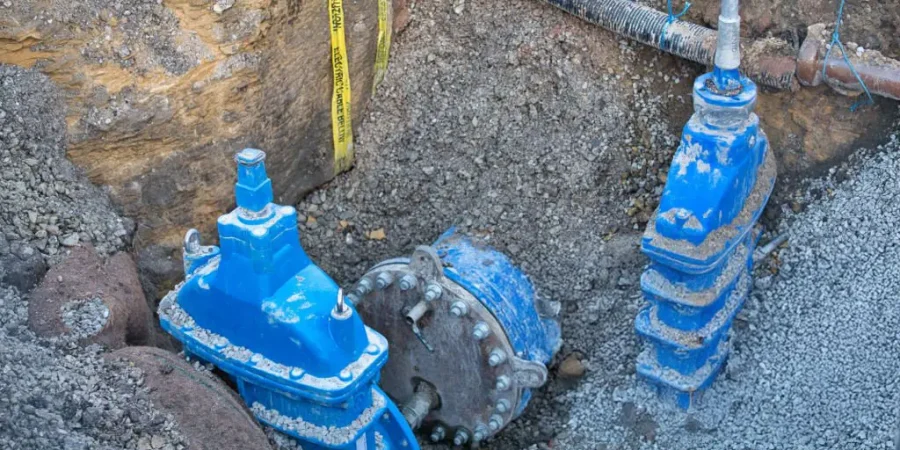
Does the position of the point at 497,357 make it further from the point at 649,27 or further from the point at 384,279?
the point at 649,27

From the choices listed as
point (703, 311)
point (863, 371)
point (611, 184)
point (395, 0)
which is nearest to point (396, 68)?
point (395, 0)

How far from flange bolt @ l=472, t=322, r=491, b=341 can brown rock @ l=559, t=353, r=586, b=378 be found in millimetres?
550

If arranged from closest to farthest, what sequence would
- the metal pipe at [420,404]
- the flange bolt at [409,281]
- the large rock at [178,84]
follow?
the large rock at [178,84], the flange bolt at [409,281], the metal pipe at [420,404]

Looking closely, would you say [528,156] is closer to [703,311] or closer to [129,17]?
[703,311]

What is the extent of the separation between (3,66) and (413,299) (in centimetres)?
150

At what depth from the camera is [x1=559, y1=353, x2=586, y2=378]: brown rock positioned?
3.81m

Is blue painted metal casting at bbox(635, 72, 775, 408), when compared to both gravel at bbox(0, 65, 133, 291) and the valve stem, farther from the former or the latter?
gravel at bbox(0, 65, 133, 291)

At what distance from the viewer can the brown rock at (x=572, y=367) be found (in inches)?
150

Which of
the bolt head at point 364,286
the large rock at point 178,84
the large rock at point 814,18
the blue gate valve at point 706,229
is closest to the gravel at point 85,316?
the large rock at point 178,84

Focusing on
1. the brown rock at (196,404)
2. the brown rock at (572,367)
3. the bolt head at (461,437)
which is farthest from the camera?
the brown rock at (572,367)

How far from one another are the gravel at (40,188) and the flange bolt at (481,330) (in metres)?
1.17

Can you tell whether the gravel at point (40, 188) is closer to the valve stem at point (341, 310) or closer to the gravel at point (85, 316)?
the gravel at point (85, 316)

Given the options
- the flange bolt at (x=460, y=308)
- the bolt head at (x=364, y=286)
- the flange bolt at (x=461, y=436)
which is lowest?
the flange bolt at (x=461, y=436)

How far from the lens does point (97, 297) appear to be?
287cm
